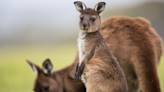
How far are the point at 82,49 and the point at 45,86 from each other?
141cm

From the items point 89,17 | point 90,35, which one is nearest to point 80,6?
point 89,17

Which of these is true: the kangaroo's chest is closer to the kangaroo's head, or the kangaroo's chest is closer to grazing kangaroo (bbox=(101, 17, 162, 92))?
grazing kangaroo (bbox=(101, 17, 162, 92))

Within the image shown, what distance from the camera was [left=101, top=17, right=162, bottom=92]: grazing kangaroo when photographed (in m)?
4.89

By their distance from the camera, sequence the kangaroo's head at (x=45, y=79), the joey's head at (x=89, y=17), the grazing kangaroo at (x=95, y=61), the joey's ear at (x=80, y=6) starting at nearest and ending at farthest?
the grazing kangaroo at (x=95, y=61), the joey's head at (x=89, y=17), the joey's ear at (x=80, y=6), the kangaroo's head at (x=45, y=79)

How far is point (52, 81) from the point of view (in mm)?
5715

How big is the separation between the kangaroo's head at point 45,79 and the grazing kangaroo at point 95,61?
1200 millimetres

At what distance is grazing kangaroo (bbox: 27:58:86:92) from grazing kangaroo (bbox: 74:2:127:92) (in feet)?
4.03

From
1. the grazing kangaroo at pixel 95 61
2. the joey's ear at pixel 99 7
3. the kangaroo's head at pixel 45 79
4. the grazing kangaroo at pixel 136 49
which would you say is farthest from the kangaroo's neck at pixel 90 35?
the kangaroo's head at pixel 45 79

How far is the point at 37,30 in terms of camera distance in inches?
1319

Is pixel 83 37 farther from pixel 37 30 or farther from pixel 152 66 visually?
pixel 37 30

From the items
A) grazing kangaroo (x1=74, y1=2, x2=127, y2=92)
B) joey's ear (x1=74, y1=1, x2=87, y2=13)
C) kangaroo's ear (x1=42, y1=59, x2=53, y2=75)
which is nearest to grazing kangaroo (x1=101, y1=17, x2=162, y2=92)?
grazing kangaroo (x1=74, y1=2, x2=127, y2=92)

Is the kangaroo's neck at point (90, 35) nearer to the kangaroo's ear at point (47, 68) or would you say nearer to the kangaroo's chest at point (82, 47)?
the kangaroo's chest at point (82, 47)

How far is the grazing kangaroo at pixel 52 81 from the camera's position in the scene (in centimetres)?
560

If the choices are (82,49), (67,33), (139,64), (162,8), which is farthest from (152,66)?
(162,8)
